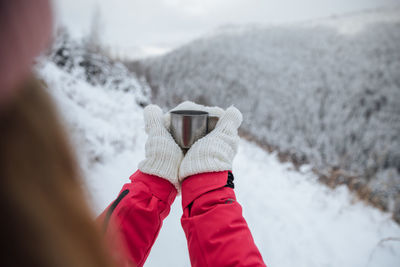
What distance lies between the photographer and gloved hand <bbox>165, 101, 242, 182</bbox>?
980 millimetres

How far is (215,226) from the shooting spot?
2.55ft

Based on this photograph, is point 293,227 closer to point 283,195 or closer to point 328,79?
point 283,195

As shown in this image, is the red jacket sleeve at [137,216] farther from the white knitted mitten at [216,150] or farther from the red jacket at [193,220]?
the white knitted mitten at [216,150]

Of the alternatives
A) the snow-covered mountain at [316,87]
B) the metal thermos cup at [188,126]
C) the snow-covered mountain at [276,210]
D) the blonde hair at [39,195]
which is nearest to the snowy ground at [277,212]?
the snow-covered mountain at [276,210]

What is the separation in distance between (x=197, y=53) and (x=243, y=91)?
6625mm

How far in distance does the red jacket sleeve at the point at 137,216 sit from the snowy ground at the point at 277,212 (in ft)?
1.98

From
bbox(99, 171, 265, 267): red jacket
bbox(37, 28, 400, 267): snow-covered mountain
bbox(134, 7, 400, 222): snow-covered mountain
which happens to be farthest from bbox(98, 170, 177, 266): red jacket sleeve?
bbox(134, 7, 400, 222): snow-covered mountain

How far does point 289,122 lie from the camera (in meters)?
8.18

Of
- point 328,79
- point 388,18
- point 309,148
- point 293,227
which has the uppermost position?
point 388,18

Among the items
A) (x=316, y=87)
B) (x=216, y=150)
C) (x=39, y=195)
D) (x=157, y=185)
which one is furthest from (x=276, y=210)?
(x=316, y=87)

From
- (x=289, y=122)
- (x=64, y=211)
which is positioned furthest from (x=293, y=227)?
(x=289, y=122)

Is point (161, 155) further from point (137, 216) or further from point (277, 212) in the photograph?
point (277, 212)

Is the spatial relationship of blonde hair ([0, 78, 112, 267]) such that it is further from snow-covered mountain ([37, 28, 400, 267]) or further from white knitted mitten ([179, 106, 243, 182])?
snow-covered mountain ([37, 28, 400, 267])

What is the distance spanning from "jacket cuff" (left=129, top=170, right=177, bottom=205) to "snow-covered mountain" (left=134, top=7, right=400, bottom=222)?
350 centimetres
